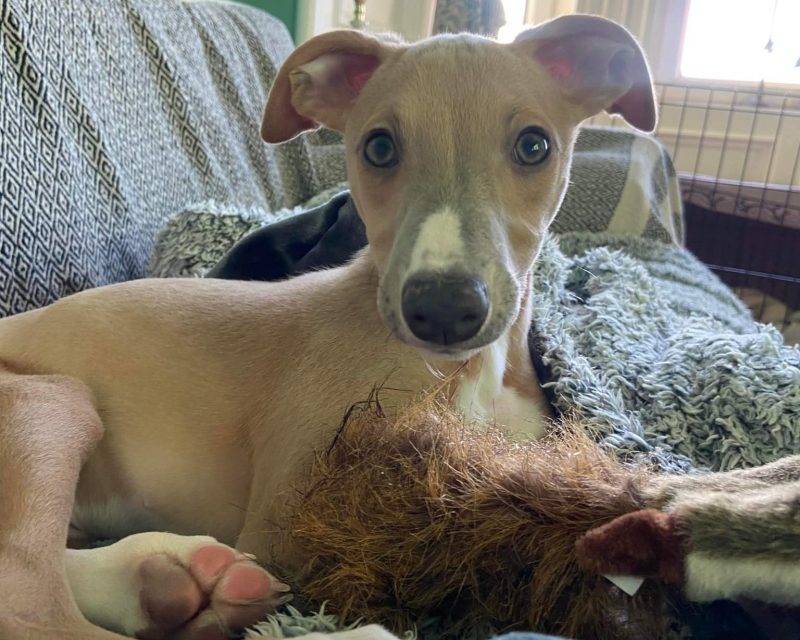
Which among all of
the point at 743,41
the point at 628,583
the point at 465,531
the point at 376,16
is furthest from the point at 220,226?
the point at 743,41

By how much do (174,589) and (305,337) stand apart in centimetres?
50

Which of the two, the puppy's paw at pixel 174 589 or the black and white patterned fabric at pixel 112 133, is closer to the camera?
the puppy's paw at pixel 174 589

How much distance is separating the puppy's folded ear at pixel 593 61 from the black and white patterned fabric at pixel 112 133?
96cm

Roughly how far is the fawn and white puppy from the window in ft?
12.3

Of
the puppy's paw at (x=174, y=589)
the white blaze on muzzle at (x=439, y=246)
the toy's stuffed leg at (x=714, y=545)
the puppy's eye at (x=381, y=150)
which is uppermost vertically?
the puppy's eye at (x=381, y=150)

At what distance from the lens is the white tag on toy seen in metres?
0.63

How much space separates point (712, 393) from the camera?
4.57 feet

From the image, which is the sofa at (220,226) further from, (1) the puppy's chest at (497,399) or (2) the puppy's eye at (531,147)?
(2) the puppy's eye at (531,147)

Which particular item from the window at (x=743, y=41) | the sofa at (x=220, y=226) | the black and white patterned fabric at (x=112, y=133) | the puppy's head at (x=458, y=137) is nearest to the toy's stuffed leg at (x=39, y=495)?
the sofa at (x=220, y=226)

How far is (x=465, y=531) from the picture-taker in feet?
2.36

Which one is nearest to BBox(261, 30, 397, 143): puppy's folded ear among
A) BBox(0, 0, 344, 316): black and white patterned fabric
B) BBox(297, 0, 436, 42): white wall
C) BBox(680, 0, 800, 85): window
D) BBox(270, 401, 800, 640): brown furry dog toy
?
BBox(0, 0, 344, 316): black and white patterned fabric

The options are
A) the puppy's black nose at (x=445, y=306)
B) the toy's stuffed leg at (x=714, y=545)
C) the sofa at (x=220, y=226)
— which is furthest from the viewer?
the sofa at (x=220, y=226)

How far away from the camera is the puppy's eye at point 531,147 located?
1194mm

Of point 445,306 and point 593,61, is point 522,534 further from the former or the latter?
point 593,61
